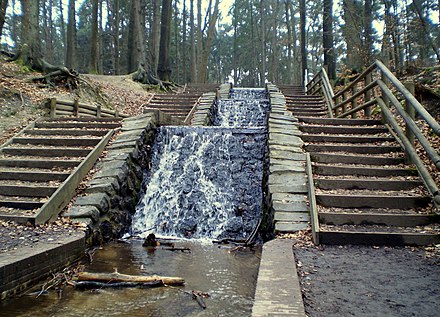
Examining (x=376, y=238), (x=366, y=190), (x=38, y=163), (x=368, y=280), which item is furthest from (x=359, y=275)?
(x=38, y=163)

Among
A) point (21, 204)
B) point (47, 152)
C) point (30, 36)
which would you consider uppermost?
point (30, 36)

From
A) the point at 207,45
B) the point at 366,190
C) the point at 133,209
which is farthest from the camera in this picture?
the point at 207,45

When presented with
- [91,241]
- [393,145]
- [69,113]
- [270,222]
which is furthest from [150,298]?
[69,113]

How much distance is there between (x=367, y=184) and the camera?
20.7ft

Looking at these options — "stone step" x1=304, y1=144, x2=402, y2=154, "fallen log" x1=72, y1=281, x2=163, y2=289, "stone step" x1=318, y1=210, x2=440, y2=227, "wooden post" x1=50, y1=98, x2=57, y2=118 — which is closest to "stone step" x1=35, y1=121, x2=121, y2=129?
"wooden post" x1=50, y1=98, x2=57, y2=118

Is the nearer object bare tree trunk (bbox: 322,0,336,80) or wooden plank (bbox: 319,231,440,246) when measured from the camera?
wooden plank (bbox: 319,231,440,246)

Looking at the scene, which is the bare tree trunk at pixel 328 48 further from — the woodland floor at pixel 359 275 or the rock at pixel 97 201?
the woodland floor at pixel 359 275

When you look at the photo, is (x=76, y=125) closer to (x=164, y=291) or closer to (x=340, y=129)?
(x=164, y=291)

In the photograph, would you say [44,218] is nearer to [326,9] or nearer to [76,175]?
[76,175]

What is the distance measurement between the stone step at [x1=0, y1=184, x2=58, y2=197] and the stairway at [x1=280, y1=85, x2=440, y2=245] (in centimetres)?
478

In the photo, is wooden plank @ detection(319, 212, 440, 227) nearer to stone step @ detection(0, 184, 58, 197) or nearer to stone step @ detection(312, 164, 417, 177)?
stone step @ detection(312, 164, 417, 177)

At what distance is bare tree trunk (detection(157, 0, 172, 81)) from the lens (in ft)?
64.5

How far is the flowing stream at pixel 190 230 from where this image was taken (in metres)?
3.98

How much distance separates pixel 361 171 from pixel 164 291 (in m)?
4.30
